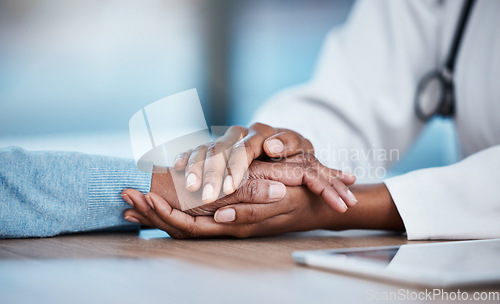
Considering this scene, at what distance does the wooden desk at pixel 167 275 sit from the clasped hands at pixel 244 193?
0.04 m

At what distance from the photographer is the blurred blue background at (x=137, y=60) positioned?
1.92m

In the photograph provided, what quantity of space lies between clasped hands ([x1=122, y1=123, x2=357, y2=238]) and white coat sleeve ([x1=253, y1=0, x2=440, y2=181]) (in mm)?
377

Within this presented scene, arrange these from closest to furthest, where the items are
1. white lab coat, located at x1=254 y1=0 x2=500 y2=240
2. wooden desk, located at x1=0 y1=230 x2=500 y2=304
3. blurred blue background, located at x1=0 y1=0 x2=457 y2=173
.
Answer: wooden desk, located at x1=0 y1=230 x2=500 y2=304
white lab coat, located at x1=254 y1=0 x2=500 y2=240
blurred blue background, located at x1=0 y1=0 x2=457 y2=173

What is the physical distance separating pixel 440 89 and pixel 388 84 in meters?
0.11

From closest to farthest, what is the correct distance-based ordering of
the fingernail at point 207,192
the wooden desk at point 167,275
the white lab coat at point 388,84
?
the wooden desk at point 167,275, the fingernail at point 207,192, the white lab coat at point 388,84

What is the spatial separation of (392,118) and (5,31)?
5.75ft

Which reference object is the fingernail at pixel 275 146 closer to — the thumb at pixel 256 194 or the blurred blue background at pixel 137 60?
the thumb at pixel 256 194

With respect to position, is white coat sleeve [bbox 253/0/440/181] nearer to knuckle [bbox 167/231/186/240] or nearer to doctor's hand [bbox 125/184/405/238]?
doctor's hand [bbox 125/184/405/238]

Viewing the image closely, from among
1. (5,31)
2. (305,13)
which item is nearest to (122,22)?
(5,31)

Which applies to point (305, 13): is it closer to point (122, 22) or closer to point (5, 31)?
point (122, 22)

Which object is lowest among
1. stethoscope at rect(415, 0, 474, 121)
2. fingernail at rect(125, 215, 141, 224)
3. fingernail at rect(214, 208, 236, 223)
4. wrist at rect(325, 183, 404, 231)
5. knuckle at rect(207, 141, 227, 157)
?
wrist at rect(325, 183, 404, 231)

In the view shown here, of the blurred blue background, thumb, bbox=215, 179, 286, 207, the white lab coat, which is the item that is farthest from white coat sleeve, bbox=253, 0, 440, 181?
the blurred blue background

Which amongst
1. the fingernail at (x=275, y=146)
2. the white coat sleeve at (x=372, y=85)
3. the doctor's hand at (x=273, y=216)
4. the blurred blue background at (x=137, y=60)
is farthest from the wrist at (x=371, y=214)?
the blurred blue background at (x=137, y=60)

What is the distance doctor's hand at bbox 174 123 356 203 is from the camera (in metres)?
0.50
